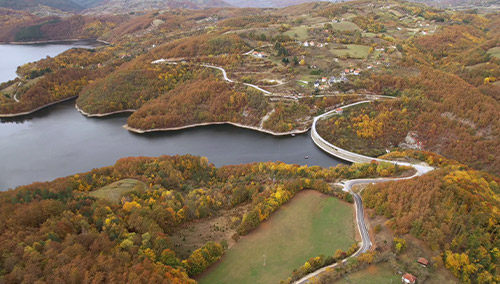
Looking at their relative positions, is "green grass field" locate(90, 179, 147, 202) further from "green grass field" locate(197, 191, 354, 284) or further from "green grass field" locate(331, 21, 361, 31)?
"green grass field" locate(331, 21, 361, 31)

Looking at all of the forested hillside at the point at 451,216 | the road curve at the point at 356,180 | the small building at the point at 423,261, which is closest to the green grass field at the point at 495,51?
the road curve at the point at 356,180

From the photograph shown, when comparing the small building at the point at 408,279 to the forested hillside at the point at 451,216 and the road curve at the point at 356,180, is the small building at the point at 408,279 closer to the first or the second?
the forested hillside at the point at 451,216

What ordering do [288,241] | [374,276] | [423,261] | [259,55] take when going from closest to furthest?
[374,276], [423,261], [288,241], [259,55]

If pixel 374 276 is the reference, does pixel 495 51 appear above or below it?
above

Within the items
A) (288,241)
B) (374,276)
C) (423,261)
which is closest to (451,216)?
(423,261)

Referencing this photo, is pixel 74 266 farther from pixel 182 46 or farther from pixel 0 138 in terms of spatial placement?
pixel 182 46

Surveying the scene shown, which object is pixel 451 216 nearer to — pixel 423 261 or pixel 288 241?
pixel 423 261
